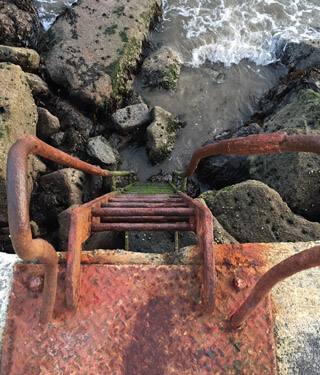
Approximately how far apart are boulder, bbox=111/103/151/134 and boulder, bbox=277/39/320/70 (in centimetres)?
413

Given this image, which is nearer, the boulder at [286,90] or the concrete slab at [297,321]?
the concrete slab at [297,321]

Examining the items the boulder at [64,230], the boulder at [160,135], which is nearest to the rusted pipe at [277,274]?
the boulder at [64,230]

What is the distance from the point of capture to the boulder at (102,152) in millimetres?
5797

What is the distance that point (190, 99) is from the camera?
7008 mm

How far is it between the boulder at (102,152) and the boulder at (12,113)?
110 centimetres

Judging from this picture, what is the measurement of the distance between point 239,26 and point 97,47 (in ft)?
14.4

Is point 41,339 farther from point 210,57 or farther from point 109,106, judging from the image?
point 210,57

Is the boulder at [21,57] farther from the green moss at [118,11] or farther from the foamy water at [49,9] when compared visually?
the green moss at [118,11]

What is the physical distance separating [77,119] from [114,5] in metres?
3.27

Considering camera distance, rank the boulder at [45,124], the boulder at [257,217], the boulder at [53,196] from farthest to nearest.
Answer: the boulder at [45,124], the boulder at [53,196], the boulder at [257,217]

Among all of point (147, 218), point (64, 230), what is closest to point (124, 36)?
point (64, 230)

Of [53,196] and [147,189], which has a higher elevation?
[53,196]

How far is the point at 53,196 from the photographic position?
197 inches

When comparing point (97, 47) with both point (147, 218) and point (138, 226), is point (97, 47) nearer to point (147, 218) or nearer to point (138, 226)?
point (147, 218)
